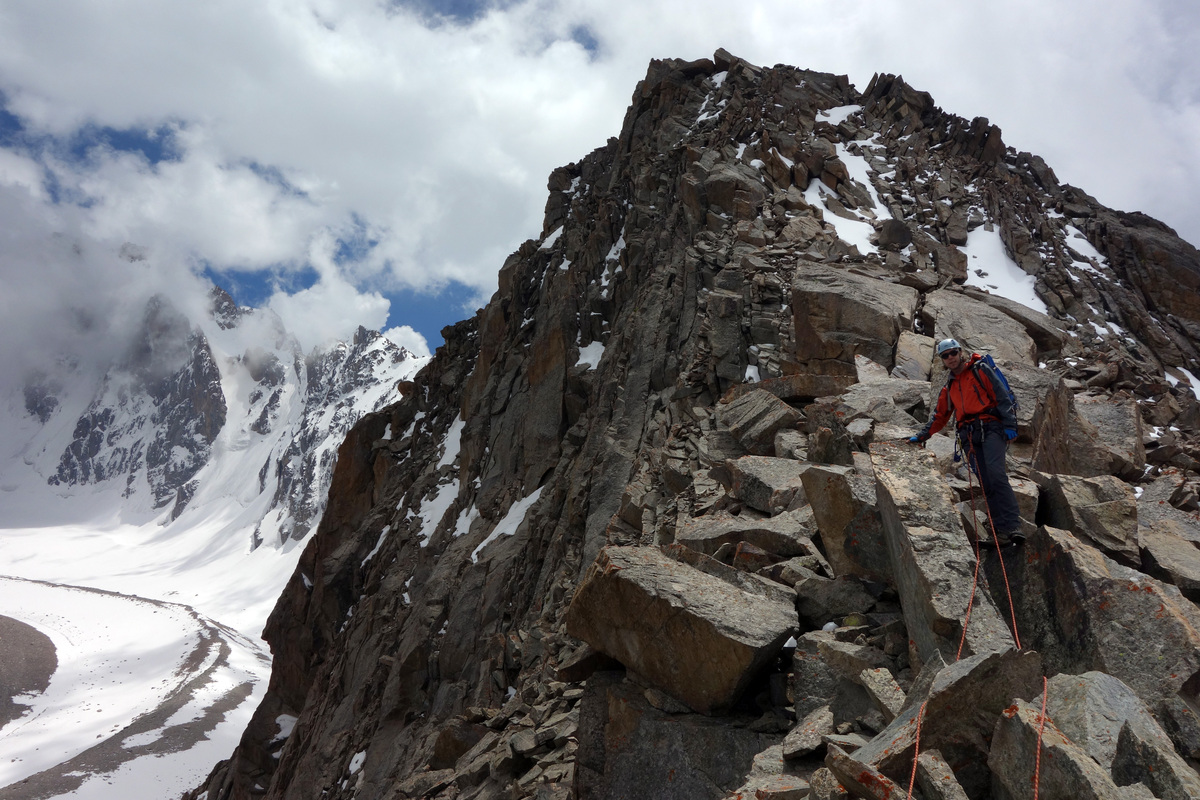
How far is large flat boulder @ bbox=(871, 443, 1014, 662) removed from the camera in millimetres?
5688

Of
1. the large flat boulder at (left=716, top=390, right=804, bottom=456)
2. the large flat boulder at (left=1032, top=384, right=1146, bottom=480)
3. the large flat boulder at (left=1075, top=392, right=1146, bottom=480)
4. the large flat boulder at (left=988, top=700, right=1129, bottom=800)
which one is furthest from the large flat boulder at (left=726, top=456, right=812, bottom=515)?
the large flat boulder at (left=1075, top=392, right=1146, bottom=480)

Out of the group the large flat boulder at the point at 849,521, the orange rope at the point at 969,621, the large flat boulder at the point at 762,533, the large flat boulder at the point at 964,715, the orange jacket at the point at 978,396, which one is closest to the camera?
the orange rope at the point at 969,621

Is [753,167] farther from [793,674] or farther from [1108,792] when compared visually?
[1108,792]

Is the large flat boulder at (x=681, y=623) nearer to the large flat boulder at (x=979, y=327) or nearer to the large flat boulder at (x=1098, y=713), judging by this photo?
the large flat boulder at (x=1098, y=713)

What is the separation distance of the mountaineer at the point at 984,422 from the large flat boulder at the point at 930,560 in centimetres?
49

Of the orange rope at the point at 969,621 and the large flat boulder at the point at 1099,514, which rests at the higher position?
the large flat boulder at the point at 1099,514

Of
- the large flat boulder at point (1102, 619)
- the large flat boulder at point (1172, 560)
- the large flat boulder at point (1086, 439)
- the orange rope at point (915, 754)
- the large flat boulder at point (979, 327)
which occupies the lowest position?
the orange rope at point (915, 754)

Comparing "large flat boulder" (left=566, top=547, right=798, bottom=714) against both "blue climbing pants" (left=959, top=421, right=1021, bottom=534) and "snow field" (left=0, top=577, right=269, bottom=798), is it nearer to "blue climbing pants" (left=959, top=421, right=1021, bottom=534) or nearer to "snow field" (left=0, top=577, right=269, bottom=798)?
"blue climbing pants" (left=959, top=421, right=1021, bottom=534)

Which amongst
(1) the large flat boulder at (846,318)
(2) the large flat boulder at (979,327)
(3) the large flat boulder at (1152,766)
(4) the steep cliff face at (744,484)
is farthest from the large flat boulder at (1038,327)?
(3) the large flat boulder at (1152,766)

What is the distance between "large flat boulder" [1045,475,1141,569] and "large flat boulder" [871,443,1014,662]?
1.38 meters

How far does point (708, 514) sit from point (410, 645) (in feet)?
59.1

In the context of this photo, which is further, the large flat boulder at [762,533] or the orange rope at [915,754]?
the large flat boulder at [762,533]

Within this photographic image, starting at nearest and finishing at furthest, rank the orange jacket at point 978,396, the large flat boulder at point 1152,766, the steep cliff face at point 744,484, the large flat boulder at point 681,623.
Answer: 1. the large flat boulder at point 1152,766
2. the steep cliff face at point 744,484
3. the large flat boulder at point 681,623
4. the orange jacket at point 978,396

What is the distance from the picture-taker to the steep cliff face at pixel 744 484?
6289 millimetres
